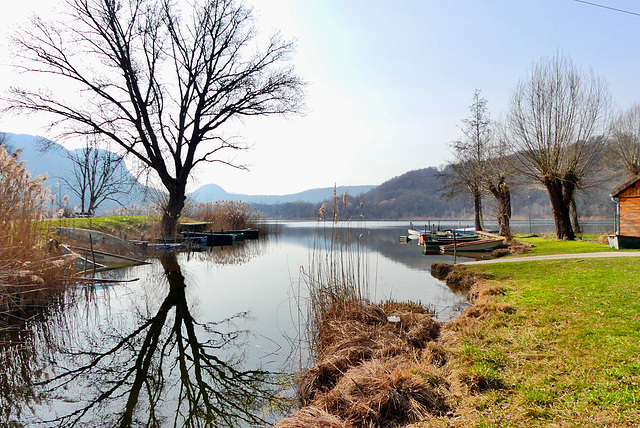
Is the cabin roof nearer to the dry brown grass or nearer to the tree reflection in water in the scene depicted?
the dry brown grass

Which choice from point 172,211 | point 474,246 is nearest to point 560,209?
point 474,246

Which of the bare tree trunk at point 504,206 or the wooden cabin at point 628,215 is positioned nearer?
the wooden cabin at point 628,215

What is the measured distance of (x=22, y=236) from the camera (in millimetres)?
6445

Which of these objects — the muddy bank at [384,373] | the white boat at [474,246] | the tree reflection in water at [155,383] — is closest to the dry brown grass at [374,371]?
the muddy bank at [384,373]

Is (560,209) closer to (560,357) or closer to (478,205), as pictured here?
(478,205)

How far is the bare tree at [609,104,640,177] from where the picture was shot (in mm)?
23797

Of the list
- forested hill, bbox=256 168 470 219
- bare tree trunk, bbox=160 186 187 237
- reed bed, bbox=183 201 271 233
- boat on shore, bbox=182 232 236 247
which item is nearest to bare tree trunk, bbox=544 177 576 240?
boat on shore, bbox=182 232 236 247

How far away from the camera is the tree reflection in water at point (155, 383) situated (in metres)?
3.28

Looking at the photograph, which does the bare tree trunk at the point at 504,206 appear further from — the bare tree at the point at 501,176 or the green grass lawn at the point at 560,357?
the green grass lawn at the point at 560,357

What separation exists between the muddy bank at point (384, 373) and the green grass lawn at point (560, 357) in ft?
0.60

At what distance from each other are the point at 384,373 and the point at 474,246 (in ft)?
49.1

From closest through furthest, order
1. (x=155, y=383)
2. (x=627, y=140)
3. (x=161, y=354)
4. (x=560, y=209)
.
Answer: (x=155, y=383), (x=161, y=354), (x=560, y=209), (x=627, y=140)

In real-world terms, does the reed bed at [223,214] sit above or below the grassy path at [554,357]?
above

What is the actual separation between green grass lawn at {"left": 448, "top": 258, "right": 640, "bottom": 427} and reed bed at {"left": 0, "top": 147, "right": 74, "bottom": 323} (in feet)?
20.5
